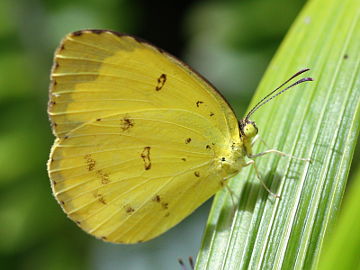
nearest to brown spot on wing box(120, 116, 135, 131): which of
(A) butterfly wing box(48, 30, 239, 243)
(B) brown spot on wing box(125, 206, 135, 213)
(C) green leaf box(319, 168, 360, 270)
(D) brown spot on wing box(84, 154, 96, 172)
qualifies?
(A) butterfly wing box(48, 30, 239, 243)

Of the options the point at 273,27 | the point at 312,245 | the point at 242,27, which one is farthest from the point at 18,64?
the point at 312,245

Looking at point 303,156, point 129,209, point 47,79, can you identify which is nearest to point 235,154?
point 303,156

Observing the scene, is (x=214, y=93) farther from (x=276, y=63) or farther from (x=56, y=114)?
(x=56, y=114)

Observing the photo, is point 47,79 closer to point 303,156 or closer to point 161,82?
point 161,82

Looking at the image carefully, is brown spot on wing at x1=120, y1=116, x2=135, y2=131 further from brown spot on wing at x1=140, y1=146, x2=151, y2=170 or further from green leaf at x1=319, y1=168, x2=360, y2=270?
green leaf at x1=319, y1=168, x2=360, y2=270

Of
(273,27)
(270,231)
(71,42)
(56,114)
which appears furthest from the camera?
(273,27)

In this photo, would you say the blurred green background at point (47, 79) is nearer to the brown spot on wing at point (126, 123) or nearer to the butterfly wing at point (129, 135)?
the butterfly wing at point (129, 135)

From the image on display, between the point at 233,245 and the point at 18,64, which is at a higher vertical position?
the point at 18,64
